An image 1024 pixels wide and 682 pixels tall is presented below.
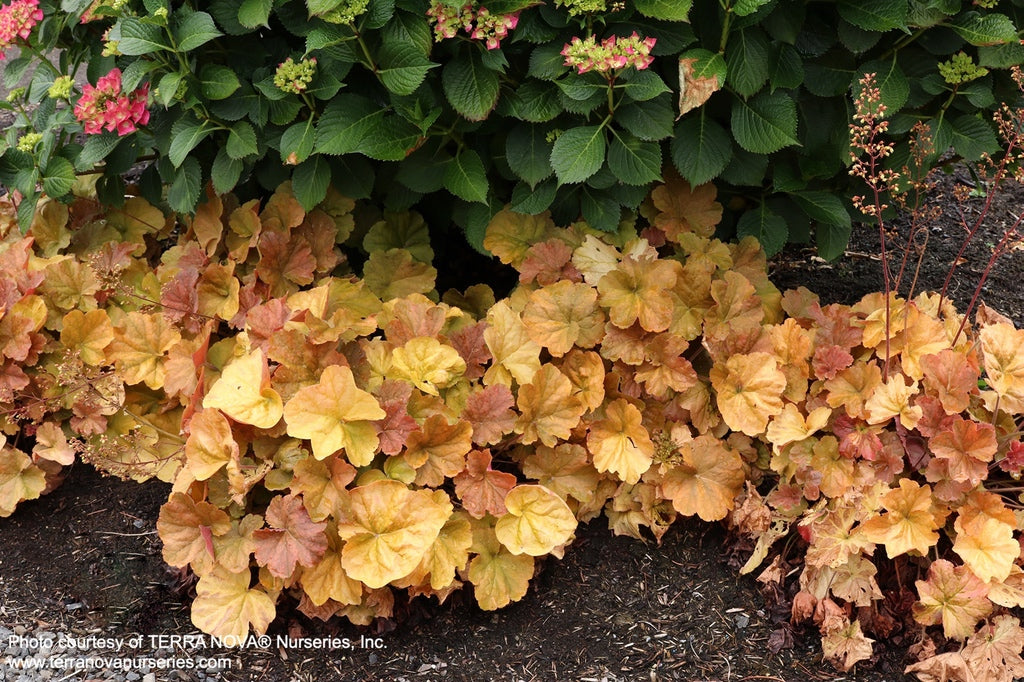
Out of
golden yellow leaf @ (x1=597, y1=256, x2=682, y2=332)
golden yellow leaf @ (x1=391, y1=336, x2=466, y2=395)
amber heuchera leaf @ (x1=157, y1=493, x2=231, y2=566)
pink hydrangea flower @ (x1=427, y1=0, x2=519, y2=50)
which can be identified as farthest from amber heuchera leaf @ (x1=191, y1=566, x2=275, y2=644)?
pink hydrangea flower @ (x1=427, y1=0, x2=519, y2=50)

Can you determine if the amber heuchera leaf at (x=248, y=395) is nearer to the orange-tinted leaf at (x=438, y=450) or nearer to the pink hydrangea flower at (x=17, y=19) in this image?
the orange-tinted leaf at (x=438, y=450)

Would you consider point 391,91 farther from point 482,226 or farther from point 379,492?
point 379,492

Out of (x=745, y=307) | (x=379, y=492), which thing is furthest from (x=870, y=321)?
(x=379, y=492)

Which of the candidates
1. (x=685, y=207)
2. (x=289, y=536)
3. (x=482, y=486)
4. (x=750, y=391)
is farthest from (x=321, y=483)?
(x=685, y=207)

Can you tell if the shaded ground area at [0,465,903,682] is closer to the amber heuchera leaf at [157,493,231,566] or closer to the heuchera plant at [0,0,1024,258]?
the amber heuchera leaf at [157,493,231,566]

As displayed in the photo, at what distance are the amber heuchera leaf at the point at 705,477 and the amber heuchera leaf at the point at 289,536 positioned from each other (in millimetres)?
846

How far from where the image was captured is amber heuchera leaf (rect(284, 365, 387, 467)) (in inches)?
81.6

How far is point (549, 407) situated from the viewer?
227cm

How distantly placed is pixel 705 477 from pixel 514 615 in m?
0.58

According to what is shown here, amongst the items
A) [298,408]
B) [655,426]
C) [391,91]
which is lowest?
[655,426]

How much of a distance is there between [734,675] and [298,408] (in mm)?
1148

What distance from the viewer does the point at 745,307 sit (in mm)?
2393

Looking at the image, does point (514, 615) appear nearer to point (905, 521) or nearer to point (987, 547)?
point (905, 521)

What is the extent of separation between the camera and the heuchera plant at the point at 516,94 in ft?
7.31
